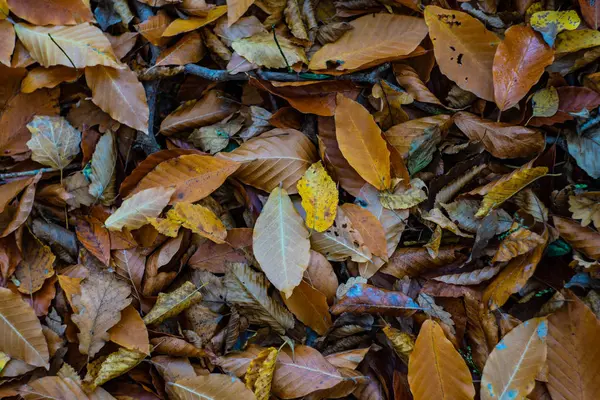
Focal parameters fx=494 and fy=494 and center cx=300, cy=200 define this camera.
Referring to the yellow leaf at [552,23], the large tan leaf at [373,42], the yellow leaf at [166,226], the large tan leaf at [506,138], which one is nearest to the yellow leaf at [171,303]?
the yellow leaf at [166,226]

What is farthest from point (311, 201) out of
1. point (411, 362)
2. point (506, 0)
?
point (506, 0)

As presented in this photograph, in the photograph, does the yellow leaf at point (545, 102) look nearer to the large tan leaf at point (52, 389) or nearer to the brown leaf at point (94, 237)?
the brown leaf at point (94, 237)

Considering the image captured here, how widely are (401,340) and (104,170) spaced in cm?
98

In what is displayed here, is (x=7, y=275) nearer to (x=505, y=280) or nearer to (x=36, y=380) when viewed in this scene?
(x=36, y=380)

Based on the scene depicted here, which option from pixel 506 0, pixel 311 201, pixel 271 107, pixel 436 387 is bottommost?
pixel 436 387

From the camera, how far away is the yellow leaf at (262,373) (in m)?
1.30

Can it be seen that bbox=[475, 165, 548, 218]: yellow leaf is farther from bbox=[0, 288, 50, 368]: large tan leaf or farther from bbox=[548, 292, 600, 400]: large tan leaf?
bbox=[0, 288, 50, 368]: large tan leaf

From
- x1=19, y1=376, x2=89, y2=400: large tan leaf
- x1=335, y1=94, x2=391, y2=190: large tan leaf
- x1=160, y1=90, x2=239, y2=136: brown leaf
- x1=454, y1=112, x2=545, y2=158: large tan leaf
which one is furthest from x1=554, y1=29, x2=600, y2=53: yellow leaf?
x1=19, y1=376, x2=89, y2=400: large tan leaf

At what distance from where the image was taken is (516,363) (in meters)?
1.29

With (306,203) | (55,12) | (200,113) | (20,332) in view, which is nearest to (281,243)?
(306,203)

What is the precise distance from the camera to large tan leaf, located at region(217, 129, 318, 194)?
1.42m

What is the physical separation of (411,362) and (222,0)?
A: 46.9 inches

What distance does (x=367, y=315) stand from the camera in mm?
1392

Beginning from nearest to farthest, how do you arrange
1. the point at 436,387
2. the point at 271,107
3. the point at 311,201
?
the point at 436,387
the point at 311,201
the point at 271,107
